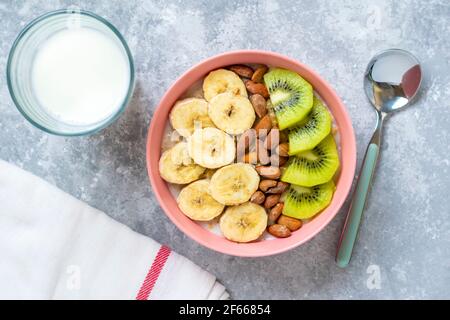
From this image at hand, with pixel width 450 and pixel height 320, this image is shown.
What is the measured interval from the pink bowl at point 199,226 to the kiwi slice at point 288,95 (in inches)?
0.6

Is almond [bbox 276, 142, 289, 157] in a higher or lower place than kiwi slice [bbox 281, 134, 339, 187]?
higher

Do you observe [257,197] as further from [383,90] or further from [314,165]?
[383,90]

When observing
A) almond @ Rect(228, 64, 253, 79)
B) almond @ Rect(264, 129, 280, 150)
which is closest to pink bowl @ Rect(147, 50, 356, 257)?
almond @ Rect(228, 64, 253, 79)

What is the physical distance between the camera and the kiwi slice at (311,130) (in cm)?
103

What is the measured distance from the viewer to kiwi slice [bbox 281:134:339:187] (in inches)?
41.3

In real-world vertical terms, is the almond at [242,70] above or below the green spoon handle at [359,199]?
above

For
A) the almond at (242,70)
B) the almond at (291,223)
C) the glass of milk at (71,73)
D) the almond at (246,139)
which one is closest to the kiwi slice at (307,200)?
Result: the almond at (291,223)

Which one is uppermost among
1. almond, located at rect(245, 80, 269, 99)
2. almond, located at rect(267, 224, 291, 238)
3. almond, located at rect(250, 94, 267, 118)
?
almond, located at rect(245, 80, 269, 99)

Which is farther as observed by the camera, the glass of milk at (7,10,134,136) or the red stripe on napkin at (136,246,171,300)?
the red stripe on napkin at (136,246,171,300)

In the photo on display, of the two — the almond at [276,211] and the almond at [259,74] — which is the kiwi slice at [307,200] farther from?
the almond at [259,74]

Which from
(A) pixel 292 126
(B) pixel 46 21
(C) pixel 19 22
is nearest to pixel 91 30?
(B) pixel 46 21

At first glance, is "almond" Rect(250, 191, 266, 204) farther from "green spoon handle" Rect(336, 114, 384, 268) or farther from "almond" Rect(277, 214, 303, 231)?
"green spoon handle" Rect(336, 114, 384, 268)

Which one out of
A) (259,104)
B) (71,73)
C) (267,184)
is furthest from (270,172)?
(71,73)

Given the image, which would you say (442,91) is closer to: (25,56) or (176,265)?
(176,265)
